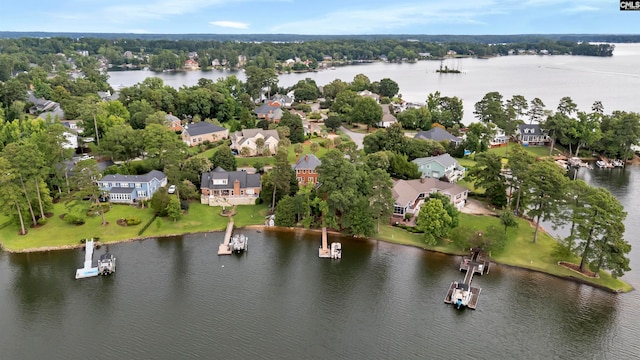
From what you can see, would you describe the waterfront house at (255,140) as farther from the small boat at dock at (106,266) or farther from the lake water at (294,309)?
the small boat at dock at (106,266)

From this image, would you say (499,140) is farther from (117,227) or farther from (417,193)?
(117,227)

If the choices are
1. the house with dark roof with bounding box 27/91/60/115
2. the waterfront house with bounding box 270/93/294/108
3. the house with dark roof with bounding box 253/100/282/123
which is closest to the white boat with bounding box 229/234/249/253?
the house with dark roof with bounding box 253/100/282/123

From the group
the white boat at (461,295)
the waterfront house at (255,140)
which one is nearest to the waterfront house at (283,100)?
the waterfront house at (255,140)

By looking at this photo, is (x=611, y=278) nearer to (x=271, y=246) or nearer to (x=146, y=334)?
(x=271, y=246)

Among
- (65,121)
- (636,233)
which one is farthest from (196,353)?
(65,121)

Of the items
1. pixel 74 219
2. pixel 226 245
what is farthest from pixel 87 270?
pixel 226 245

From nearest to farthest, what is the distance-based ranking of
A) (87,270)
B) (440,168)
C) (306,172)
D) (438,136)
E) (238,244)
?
(87,270) < (238,244) < (306,172) < (440,168) < (438,136)
